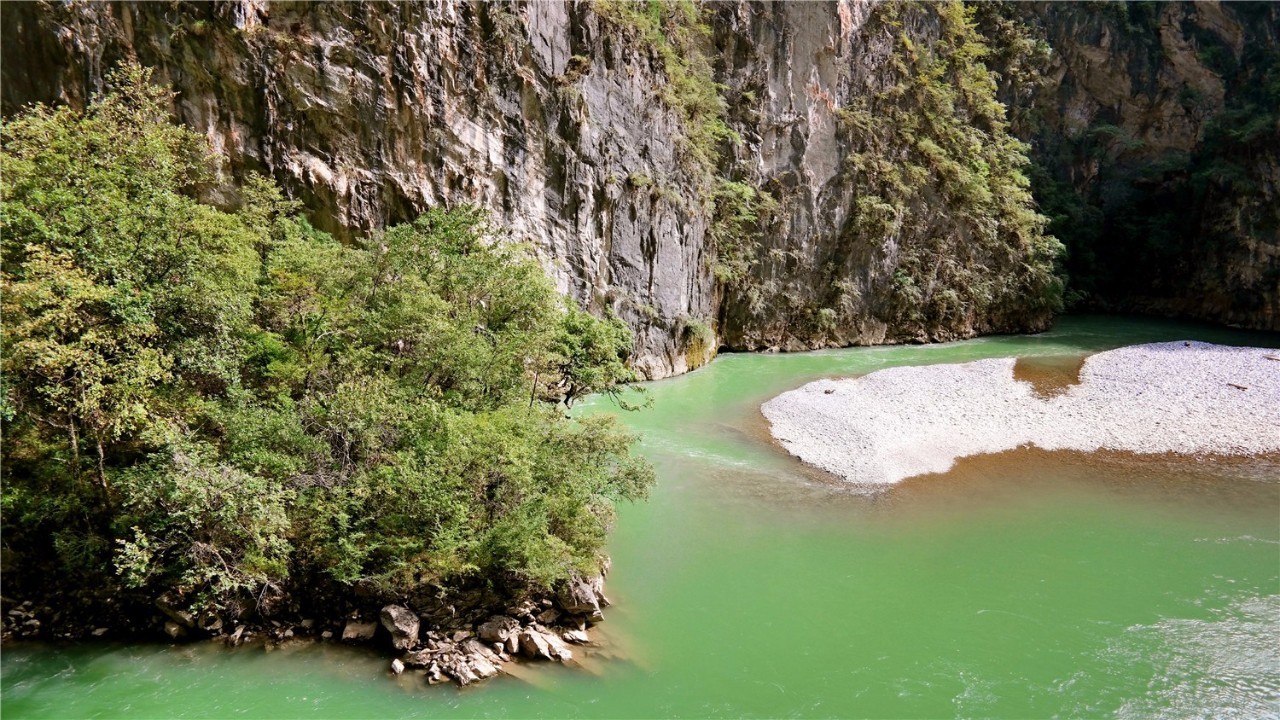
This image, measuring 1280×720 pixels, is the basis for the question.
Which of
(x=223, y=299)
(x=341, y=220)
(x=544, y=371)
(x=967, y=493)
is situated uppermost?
(x=341, y=220)

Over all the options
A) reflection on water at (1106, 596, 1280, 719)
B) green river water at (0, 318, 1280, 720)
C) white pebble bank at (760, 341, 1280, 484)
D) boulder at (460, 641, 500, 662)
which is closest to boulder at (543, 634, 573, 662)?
green river water at (0, 318, 1280, 720)

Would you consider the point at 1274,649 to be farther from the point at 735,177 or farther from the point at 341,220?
the point at 735,177

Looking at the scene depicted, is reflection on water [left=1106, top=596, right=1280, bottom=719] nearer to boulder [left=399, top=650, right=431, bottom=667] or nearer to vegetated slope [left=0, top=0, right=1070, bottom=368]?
boulder [left=399, top=650, right=431, bottom=667]

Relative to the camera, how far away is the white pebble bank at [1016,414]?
18.2m

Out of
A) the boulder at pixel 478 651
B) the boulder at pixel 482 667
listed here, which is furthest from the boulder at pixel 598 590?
the boulder at pixel 482 667

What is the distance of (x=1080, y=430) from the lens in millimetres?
19750

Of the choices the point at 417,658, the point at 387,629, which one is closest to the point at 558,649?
the point at 417,658

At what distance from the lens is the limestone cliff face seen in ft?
→ 127

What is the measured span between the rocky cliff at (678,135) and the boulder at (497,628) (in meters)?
13.1

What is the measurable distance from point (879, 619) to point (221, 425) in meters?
10.9

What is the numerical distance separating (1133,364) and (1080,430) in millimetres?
9083

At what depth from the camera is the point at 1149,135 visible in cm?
4347

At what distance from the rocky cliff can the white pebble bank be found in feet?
26.3

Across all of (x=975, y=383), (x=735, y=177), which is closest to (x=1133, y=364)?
(x=975, y=383)
